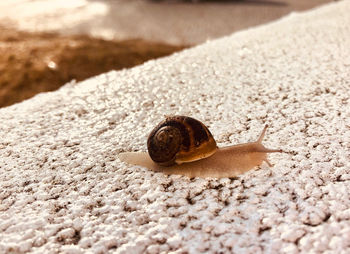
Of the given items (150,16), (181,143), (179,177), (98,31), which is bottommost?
(179,177)

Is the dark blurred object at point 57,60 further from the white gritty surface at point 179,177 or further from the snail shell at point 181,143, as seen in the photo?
the snail shell at point 181,143

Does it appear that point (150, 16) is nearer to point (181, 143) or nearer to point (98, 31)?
point (98, 31)

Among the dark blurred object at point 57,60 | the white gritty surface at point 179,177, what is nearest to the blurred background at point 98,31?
the dark blurred object at point 57,60

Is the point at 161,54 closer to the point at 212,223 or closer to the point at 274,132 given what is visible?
the point at 274,132

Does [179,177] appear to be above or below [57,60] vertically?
below

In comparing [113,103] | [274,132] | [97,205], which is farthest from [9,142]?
[274,132]

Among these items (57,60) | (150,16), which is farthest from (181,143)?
(150,16)
